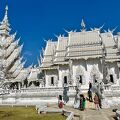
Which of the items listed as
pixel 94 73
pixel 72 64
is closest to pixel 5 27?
pixel 72 64

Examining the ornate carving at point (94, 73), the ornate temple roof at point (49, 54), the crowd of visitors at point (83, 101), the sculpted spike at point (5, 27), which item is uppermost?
the sculpted spike at point (5, 27)

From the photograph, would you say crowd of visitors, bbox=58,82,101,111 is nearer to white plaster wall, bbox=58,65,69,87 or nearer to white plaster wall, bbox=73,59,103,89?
white plaster wall, bbox=73,59,103,89

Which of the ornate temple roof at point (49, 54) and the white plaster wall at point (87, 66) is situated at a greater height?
the ornate temple roof at point (49, 54)

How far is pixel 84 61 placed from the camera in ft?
110

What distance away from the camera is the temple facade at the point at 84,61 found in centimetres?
3242

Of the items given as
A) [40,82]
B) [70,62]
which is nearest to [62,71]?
[70,62]

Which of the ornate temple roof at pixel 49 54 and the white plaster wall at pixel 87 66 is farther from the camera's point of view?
the ornate temple roof at pixel 49 54

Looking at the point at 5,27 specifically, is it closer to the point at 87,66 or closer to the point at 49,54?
the point at 49,54

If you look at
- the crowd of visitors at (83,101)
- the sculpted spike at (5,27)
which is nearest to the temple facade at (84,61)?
the crowd of visitors at (83,101)

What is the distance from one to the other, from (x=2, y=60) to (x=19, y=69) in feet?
13.5

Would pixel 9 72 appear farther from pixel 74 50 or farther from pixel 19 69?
pixel 74 50

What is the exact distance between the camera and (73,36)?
37094 millimetres

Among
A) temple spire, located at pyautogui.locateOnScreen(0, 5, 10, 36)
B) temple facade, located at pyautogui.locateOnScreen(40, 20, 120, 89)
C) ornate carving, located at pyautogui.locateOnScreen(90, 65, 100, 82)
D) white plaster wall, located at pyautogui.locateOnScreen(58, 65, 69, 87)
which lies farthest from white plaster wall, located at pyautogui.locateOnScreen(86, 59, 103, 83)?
temple spire, located at pyautogui.locateOnScreen(0, 5, 10, 36)

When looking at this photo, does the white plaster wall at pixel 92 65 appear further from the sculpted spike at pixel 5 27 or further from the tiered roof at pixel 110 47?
the sculpted spike at pixel 5 27
